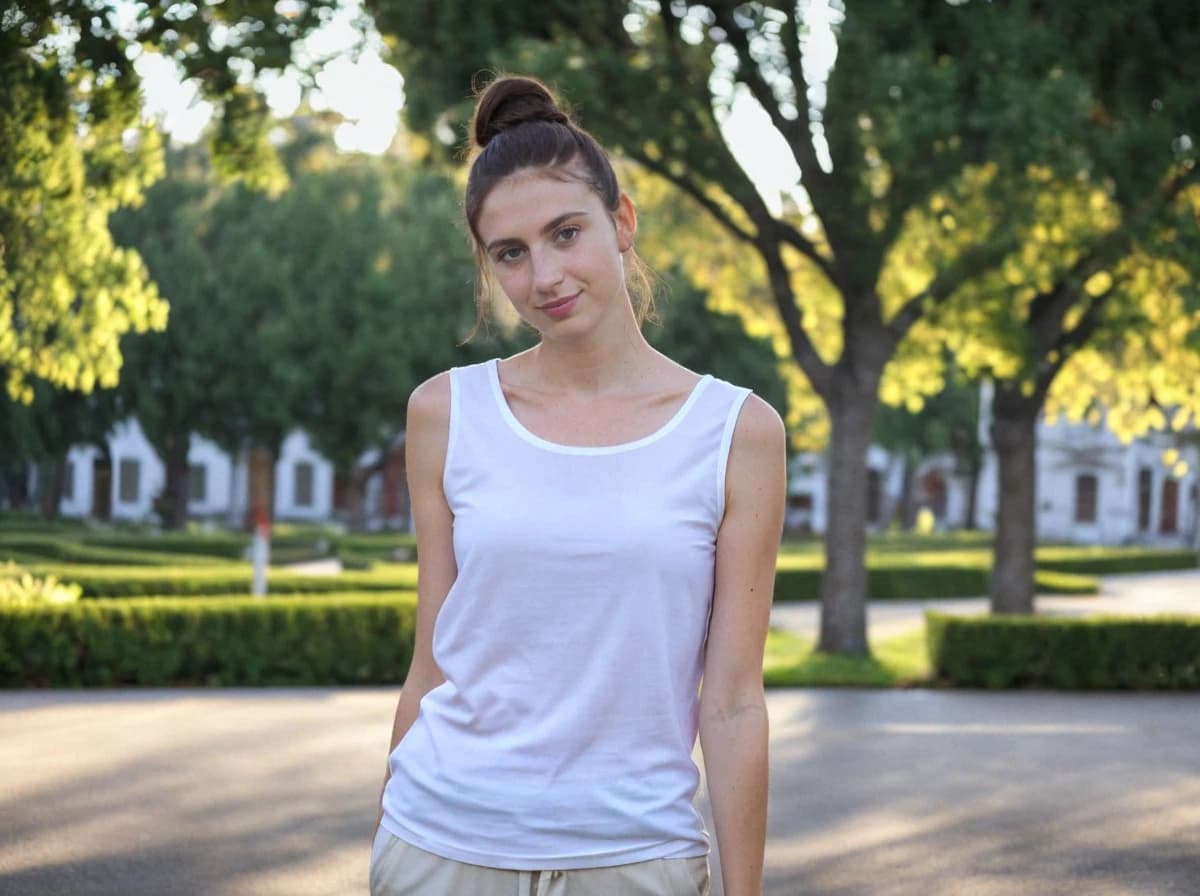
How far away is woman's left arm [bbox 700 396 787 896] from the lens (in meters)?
2.28

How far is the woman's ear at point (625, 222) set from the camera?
252 centimetres

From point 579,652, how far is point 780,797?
741 cm

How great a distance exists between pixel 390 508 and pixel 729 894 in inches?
2735

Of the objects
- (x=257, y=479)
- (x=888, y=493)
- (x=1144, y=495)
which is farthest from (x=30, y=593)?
(x=888, y=493)

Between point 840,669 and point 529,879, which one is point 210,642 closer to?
point 840,669

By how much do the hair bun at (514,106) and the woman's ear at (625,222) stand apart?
0.46 ft

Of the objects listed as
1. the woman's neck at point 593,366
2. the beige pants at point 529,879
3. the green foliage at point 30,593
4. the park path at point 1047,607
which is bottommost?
the park path at point 1047,607

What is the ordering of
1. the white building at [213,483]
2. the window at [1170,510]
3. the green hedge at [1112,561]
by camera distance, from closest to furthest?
the green hedge at [1112,561], the white building at [213,483], the window at [1170,510]

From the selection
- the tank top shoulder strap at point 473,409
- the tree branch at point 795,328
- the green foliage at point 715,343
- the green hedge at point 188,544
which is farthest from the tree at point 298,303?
the tank top shoulder strap at point 473,409

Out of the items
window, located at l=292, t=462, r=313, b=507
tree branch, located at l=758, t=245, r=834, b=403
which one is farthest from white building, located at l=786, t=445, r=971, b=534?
tree branch, located at l=758, t=245, r=834, b=403

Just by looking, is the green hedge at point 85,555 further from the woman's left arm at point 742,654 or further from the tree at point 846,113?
the woman's left arm at point 742,654

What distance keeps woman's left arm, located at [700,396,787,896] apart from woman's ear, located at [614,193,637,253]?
34 cm

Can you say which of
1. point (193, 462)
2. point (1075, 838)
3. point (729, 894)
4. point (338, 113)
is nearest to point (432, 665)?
point (729, 894)

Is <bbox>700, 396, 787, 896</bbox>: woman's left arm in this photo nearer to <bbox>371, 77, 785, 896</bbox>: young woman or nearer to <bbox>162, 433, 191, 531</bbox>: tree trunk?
<bbox>371, 77, 785, 896</bbox>: young woman
